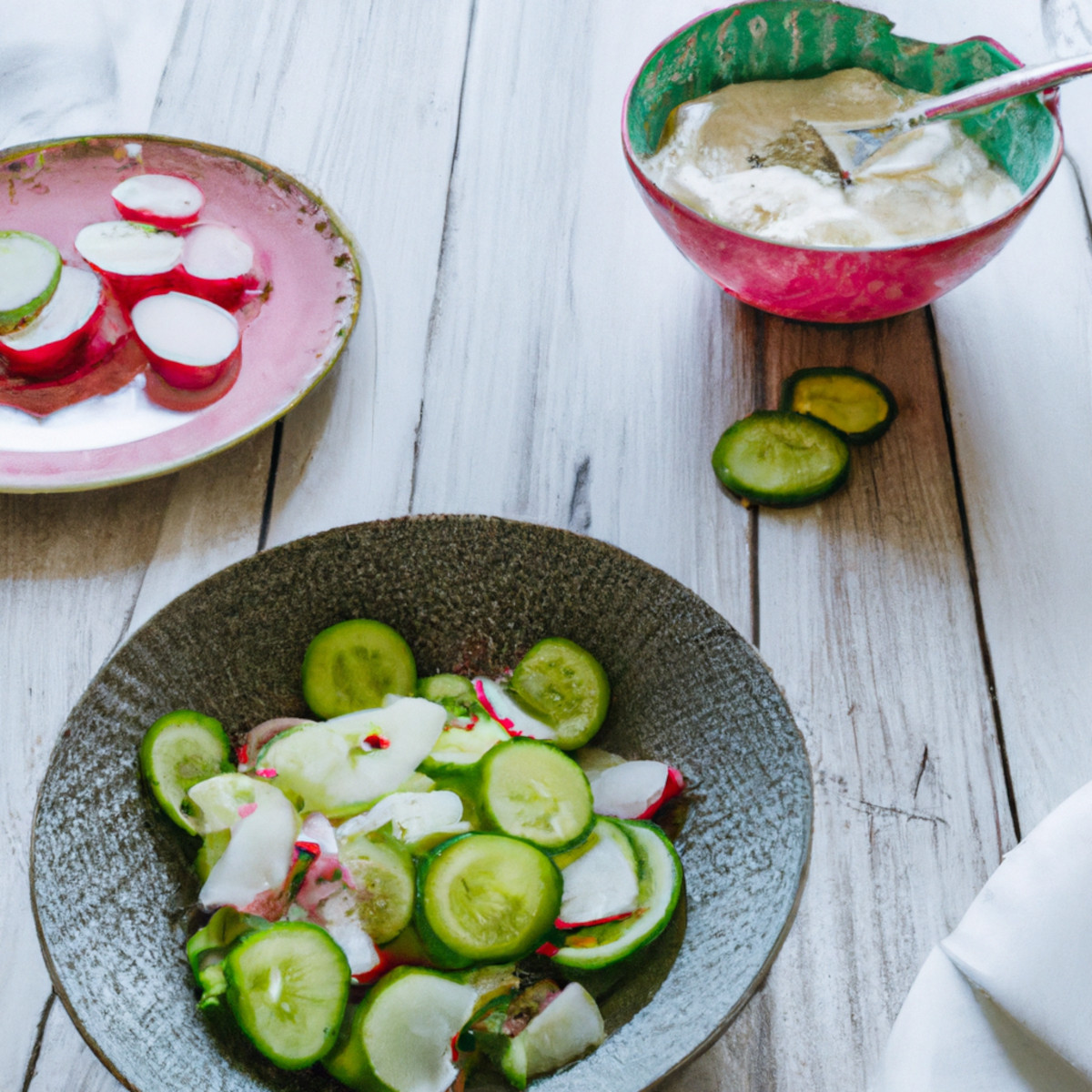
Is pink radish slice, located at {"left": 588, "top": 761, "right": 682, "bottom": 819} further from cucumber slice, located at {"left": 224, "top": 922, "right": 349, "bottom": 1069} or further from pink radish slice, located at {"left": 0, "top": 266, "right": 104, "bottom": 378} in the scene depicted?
pink radish slice, located at {"left": 0, "top": 266, "right": 104, "bottom": 378}

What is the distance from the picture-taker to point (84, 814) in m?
0.69

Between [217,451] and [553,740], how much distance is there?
438 millimetres

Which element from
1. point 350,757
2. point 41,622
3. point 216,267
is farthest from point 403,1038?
point 216,267

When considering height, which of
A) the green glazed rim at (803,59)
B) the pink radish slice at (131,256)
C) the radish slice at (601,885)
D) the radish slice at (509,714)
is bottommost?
the radish slice at (509,714)

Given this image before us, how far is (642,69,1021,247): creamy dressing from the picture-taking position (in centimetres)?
107

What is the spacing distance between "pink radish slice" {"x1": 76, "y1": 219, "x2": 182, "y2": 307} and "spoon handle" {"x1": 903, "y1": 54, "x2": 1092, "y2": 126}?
797 millimetres

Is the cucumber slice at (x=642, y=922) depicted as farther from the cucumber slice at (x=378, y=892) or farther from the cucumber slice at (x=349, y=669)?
the cucumber slice at (x=349, y=669)

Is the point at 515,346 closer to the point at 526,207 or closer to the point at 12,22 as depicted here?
the point at 526,207

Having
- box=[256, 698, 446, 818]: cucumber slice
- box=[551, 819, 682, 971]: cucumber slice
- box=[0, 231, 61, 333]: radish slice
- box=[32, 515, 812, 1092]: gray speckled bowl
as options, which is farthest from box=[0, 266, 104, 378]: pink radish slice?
box=[551, 819, 682, 971]: cucumber slice

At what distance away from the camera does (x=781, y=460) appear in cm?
104

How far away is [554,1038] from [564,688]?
10.2 inches

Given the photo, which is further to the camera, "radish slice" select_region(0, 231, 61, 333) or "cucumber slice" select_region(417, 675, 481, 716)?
"radish slice" select_region(0, 231, 61, 333)

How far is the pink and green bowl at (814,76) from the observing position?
0.98m

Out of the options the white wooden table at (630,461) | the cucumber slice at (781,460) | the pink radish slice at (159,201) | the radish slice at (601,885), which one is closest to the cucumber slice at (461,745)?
the radish slice at (601,885)
